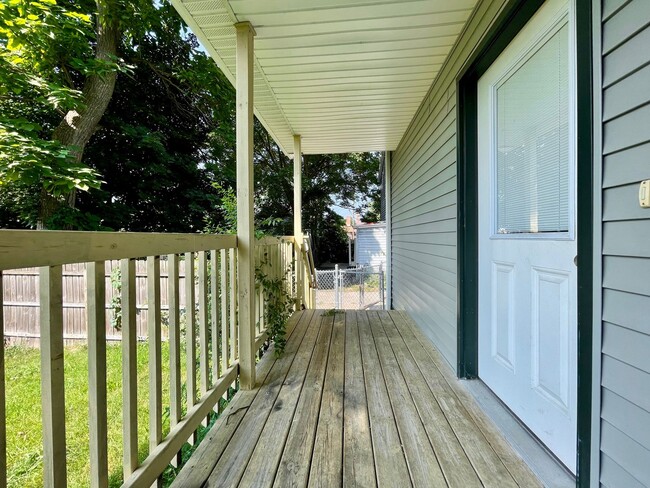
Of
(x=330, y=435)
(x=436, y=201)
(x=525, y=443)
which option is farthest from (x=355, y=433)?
(x=436, y=201)

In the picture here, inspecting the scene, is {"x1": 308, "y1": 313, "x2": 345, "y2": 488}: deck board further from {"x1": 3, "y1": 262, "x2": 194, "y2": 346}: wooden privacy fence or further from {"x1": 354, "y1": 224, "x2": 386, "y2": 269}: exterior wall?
{"x1": 354, "y1": 224, "x2": 386, "y2": 269}: exterior wall

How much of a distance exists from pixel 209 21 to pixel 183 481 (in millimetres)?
2509

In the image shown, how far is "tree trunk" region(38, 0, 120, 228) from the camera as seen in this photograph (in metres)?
6.01

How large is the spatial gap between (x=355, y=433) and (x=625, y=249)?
1.32m

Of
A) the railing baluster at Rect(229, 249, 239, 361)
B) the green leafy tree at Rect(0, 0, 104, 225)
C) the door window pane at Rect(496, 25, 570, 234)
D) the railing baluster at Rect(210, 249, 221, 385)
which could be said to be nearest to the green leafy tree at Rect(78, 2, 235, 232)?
the green leafy tree at Rect(0, 0, 104, 225)

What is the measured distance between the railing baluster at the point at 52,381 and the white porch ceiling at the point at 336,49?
1.81 m

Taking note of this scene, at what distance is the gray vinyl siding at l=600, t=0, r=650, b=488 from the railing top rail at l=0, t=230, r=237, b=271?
1513 mm

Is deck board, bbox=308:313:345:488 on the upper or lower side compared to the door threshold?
lower

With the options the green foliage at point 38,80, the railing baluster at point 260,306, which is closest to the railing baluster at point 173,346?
the railing baluster at point 260,306

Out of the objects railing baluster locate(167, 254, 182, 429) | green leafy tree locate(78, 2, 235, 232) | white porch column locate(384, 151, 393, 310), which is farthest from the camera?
green leafy tree locate(78, 2, 235, 232)

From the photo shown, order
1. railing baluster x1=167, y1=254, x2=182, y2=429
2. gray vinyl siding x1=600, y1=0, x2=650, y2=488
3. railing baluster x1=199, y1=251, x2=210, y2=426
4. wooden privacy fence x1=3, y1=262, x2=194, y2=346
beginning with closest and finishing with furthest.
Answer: gray vinyl siding x1=600, y1=0, x2=650, y2=488
railing baluster x1=167, y1=254, x2=182, y2=429
railing baluster x1=199, y1=251, x2=210, y2=426
wooden privacy fence x1=3, y1=262, x2=194, y2=346

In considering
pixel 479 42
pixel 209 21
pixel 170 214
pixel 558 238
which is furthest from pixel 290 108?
pixel 170 214

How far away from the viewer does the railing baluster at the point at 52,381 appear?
2.51ft

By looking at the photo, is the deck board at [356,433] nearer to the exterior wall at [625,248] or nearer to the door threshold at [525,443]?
the door threshold at [525,443]
